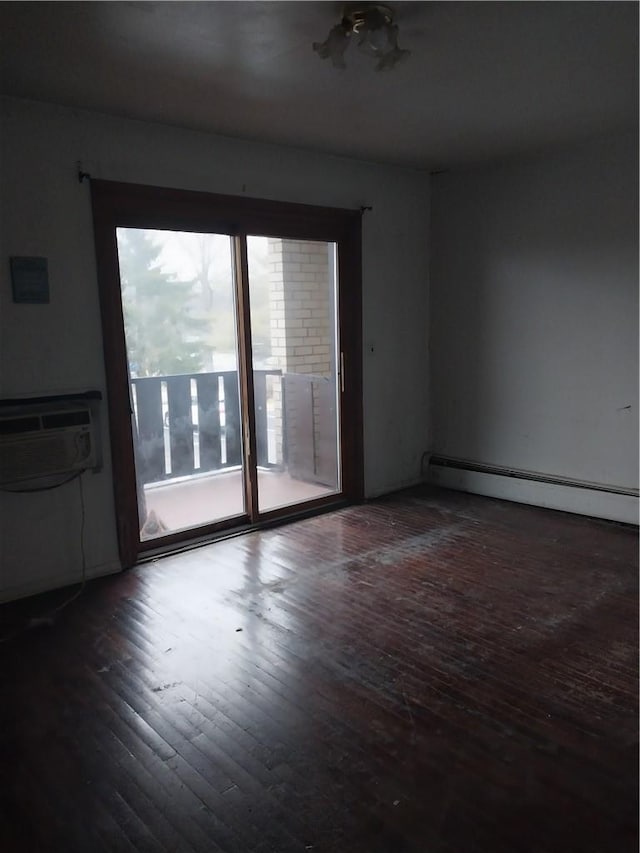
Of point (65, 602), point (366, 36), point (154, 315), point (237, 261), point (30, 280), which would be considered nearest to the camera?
point (366, 36)

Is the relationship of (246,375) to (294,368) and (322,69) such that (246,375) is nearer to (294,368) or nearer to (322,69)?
(294,368)

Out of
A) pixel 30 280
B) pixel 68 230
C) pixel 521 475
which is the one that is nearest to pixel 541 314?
pixel 521 475

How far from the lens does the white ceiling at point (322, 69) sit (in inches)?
95.9

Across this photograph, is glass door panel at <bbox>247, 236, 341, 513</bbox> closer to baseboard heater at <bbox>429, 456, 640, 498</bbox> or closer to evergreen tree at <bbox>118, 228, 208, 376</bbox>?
evergreen tree at <bbox>118, 228, 208, 376</bbox>

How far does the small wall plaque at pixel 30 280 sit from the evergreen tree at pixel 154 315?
21.3 inches

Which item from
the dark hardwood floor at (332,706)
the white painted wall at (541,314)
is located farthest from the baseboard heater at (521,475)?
the dark hardwood floor at (332,706)

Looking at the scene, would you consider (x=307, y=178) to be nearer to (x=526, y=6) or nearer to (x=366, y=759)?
(x=526, y=6)

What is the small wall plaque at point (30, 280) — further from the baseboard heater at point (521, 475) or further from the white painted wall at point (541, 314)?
the baseboard heater at point (521, 475)

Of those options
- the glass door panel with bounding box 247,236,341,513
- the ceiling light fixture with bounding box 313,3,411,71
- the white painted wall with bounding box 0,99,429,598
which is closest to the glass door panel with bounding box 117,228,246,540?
the glass door panel with bounding box 247,236,341,513

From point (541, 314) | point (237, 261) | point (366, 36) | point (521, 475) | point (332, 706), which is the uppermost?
point (366, 36)

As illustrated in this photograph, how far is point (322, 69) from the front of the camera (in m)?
2.96

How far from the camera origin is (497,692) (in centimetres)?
268

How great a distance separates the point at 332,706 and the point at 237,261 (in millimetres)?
3041

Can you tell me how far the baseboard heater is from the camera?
469cm
